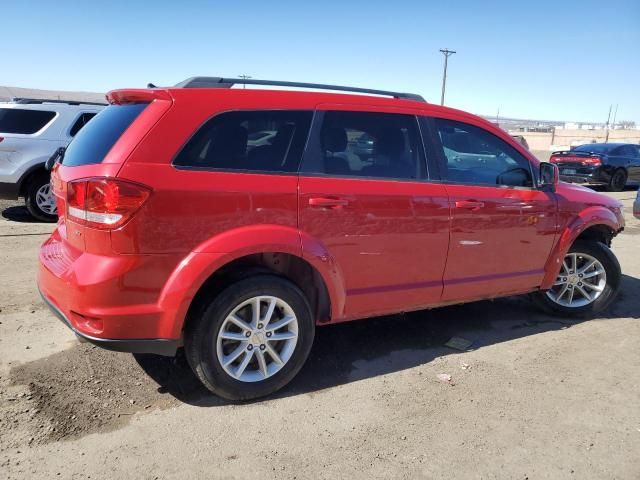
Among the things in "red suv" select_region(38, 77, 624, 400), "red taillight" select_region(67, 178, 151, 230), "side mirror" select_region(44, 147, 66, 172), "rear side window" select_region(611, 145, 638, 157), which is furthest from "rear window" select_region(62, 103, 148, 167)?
"rear side window" select_region(611, 145, 638, 157)

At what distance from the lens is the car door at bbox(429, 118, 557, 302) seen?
378 cm

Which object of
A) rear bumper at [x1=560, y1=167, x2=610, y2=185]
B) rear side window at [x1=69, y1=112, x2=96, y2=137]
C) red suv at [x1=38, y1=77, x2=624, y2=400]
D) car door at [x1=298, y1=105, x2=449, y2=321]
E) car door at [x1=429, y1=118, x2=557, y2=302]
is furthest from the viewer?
rear bumper at [x1=560, y1=167, x2=610, y2=185]

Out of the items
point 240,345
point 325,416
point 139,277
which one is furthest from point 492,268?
point 139,277

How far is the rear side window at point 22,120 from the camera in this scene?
7770 mm

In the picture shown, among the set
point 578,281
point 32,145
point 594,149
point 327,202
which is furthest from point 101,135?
point 594,149

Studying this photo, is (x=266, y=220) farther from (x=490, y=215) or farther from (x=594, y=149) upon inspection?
(x=594, y=149)

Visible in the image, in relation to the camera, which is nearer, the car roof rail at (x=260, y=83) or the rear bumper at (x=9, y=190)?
the car roof rail at (x=260, y=83)

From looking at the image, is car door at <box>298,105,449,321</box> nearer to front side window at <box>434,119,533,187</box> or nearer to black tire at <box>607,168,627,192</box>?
front side window at <box>434,119,533,187</box>

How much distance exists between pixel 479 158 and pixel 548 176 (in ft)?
2.11

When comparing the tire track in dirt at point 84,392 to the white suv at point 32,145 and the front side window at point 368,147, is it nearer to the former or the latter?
the front side window at point 368,147

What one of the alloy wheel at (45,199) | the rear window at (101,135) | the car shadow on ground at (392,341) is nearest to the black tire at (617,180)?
the car shadow on ground at (392,341)

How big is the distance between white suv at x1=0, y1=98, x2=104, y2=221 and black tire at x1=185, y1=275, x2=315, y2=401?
6.22 metres

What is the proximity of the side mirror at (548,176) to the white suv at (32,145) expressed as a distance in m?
7.01

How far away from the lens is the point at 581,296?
15.8ft
